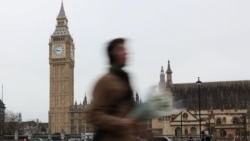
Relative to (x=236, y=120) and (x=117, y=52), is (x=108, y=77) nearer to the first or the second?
(x=117, y=52)

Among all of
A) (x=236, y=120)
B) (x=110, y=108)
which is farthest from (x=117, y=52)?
(x=236, y=120)

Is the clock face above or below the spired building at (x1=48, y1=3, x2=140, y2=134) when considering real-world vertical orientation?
above

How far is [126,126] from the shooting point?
136 inches

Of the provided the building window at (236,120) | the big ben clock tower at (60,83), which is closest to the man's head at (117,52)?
the building window at (236,120)

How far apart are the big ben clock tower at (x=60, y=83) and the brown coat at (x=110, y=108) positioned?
126 meters

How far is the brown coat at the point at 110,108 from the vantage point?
3.47 metres

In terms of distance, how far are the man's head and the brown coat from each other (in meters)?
0.14

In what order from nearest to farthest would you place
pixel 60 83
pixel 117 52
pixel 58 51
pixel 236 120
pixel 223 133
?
pixel 117 52
pixel 223 133
pixel 236 120
pixel 60 83
pixel 58 51

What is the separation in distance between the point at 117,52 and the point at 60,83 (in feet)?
416

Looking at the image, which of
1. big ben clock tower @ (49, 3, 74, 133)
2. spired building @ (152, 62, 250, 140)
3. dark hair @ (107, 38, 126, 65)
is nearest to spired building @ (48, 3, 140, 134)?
big ben clock tower @ (49, 3, 74, 133)

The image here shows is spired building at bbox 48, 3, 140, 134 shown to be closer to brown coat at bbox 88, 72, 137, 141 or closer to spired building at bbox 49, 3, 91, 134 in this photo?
spired building at bbox 49, 3, 91, 134

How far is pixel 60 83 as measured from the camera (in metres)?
129

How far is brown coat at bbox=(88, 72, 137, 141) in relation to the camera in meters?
3.47

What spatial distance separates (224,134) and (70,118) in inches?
2595
